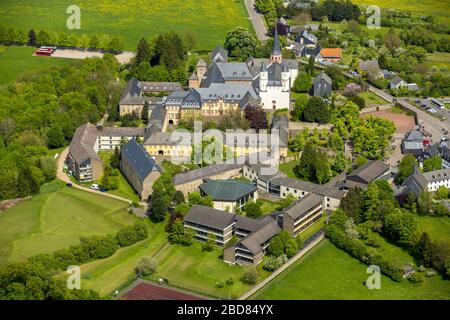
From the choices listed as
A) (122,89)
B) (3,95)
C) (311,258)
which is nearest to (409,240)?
(311,258)

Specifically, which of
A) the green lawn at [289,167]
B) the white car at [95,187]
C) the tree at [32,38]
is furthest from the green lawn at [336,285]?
the tree at [32,38]

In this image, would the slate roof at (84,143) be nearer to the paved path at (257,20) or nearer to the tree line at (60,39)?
the tree line at (60,39)

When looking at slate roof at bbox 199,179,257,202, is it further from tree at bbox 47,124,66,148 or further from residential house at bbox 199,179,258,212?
tree at bbox 47,124,66,148

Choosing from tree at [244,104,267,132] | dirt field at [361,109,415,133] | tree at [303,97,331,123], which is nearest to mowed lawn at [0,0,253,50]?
tree at [303,97,331,123]

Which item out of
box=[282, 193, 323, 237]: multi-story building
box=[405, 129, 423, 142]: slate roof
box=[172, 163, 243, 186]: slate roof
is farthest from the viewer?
box=[405, 129, 423, 142]: slate roof

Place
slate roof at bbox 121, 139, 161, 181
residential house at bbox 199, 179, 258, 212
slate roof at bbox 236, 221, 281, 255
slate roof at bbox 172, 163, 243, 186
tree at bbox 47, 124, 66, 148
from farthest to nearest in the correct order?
tree at bbox 47, 124, 66, 148 → slate roof at bbox 121, 139, 161, 181 → slate roof at bbox 172, 163, 243, 186 → residential house at bbox 199, 179, 258, 212 → slate roof at bbox 236, 221, 281, 255

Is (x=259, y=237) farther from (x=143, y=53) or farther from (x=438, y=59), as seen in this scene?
(x=438, y=59)
